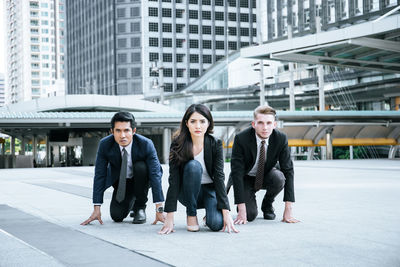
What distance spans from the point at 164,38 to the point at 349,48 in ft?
260

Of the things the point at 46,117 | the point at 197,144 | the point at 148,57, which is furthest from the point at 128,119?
the point at 148,57

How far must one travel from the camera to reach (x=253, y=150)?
21.4 ft

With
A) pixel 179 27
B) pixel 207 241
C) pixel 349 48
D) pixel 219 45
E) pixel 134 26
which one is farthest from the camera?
pixel 219 45

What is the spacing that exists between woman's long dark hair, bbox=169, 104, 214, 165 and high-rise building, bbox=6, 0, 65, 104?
171 meters

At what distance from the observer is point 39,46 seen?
577 ft

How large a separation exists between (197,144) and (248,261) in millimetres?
1944

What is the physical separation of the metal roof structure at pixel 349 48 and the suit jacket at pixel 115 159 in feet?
48.1

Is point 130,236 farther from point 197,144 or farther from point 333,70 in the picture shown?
point 333,70

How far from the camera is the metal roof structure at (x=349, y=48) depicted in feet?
66.9

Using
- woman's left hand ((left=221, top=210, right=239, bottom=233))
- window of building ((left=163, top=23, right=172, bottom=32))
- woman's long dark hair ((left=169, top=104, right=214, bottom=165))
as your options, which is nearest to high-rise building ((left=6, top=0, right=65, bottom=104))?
window of building ((left=163, top=23, right=172, bottom=32))

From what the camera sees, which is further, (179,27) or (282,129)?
(179,27)

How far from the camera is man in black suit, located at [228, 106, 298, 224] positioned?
6391 millimetres

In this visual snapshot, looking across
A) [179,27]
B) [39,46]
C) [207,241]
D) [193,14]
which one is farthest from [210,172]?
[39,46]

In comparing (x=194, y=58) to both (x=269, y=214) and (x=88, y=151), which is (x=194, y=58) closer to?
(x=88, y=151)
